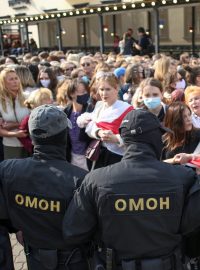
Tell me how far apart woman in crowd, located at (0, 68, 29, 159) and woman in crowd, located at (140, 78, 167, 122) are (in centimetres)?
156

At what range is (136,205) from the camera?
2.35 metres

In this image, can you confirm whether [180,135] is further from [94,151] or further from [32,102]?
[32,102]

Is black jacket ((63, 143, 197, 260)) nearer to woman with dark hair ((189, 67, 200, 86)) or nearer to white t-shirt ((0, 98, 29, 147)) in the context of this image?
white t-shirt ((0, 98, 29, 147))

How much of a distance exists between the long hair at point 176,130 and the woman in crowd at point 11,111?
6.75 feet

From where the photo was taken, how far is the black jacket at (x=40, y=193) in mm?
2582

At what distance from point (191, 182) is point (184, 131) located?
134 centimetres

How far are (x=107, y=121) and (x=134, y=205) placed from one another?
208 centimetres

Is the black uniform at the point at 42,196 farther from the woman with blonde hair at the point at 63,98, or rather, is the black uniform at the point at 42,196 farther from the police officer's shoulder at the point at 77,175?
the woman with blonde hair at the point at 63,98

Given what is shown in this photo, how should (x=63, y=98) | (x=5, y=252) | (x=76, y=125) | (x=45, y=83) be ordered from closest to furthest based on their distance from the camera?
(x=5, y=252)
(x=76, y=125)
(x=63, y=98)
(x=45, y=83)

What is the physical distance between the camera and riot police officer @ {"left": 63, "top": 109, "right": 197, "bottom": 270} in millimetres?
2361

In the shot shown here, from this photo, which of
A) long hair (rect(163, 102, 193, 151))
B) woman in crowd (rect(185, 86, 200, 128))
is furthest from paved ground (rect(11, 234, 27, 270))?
woman in crowd (rect(185, 86, 200, 128))

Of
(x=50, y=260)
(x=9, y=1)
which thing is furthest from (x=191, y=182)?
(x=9, y=1)


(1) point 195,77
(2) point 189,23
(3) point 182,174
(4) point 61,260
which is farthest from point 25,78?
(2) point 189,23

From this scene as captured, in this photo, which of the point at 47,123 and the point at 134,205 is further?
the point at 47,123
